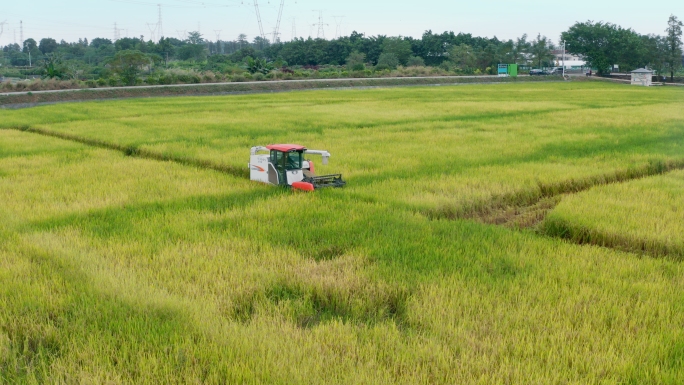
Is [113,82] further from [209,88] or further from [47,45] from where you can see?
[47,45]

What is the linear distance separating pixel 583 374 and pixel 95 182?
303 inches

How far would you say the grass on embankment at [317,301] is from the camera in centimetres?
348

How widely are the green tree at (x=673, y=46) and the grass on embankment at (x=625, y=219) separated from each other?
54.1 m

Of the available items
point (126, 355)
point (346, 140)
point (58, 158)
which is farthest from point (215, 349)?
point (346, 140)

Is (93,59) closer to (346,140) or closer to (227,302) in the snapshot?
(346,140)

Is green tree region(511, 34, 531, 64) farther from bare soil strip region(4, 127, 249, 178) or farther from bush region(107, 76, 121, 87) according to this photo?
bare soil strip region(4, 127, 249, 178)

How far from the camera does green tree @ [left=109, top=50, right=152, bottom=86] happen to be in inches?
1550

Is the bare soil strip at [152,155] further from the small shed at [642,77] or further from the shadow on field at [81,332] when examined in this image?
the small shed at [642,77]

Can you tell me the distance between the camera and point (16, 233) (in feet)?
20.4

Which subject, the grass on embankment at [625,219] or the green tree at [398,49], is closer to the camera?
the grass on embankment at [625,219]

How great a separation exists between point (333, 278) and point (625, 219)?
3755 mm

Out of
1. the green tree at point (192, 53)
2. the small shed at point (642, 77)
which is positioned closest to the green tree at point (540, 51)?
the small shed at point (642, 77)

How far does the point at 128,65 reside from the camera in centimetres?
3969

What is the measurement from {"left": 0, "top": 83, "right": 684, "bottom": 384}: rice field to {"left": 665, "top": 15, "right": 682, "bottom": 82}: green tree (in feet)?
168
